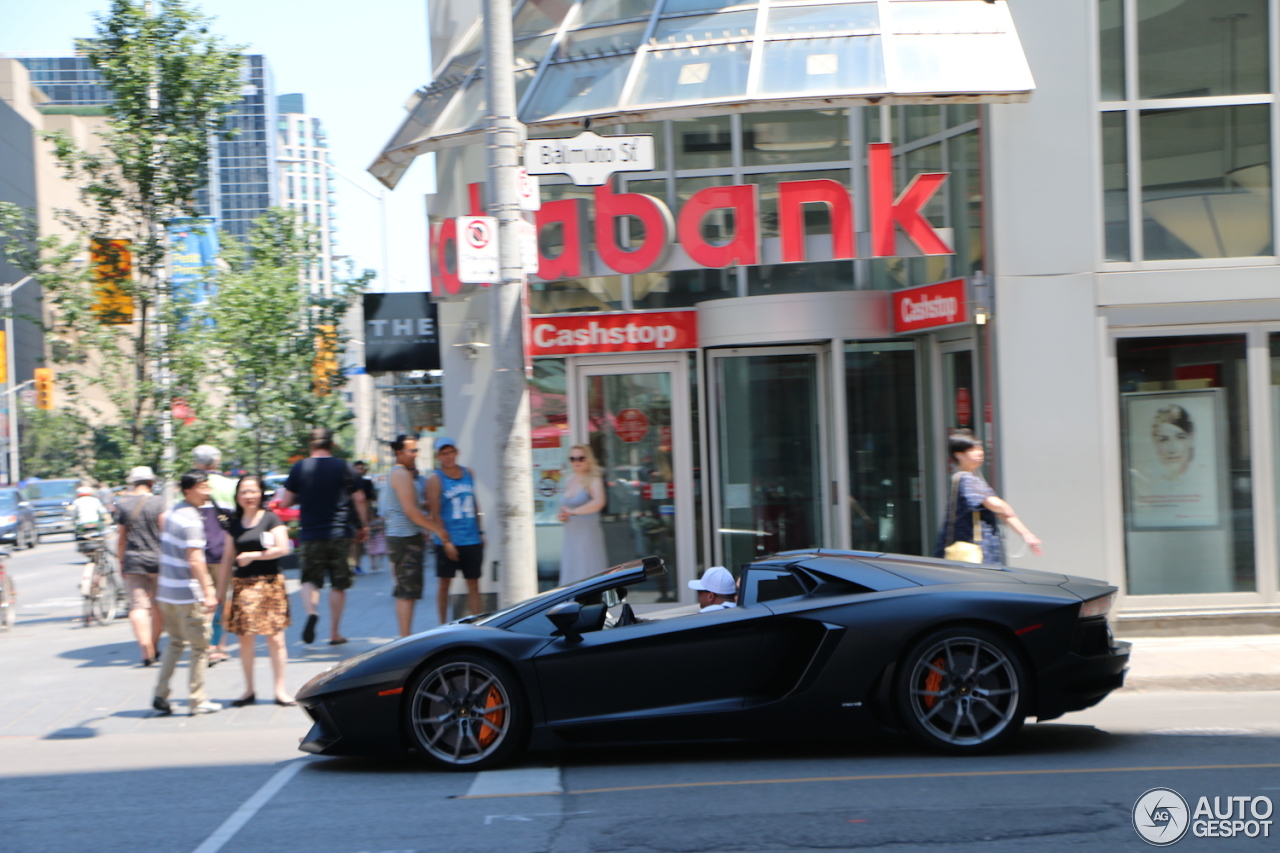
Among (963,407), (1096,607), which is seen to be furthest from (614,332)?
(1096,607)

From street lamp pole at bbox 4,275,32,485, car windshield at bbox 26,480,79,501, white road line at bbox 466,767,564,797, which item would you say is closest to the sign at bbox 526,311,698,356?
white road line at bbox 466,767,564,797

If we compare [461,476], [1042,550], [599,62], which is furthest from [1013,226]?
[461,476]

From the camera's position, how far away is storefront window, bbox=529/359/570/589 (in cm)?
1191

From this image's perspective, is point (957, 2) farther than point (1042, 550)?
Yes

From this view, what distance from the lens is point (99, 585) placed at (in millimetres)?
14414

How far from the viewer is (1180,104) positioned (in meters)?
10.4

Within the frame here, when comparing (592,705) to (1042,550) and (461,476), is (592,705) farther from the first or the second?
(1042,550)

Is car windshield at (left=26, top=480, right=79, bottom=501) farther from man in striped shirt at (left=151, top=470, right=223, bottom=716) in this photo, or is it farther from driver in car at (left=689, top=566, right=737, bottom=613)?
driver in car at (left=689, top=566, right=737, bottom=613)

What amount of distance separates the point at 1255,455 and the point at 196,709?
8.70 m

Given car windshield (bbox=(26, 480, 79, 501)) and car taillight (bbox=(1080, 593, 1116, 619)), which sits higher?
car taillight (bbox=(1080, 593, 1116, 619))

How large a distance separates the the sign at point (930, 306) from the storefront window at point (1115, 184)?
133 cm

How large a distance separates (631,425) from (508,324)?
140 inches

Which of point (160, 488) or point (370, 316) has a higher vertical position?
point (370, 316)

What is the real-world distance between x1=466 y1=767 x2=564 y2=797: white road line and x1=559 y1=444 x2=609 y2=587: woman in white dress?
165 inches
